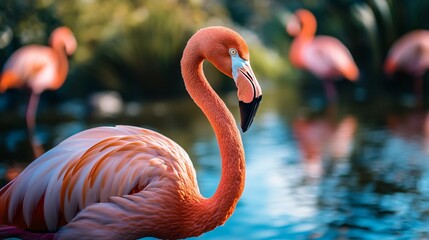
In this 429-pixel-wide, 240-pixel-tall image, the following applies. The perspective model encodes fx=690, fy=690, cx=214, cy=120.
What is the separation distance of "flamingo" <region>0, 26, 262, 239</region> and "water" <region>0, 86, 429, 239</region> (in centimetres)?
71

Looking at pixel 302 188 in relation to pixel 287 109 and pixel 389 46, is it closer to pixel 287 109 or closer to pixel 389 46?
pixel 287 109

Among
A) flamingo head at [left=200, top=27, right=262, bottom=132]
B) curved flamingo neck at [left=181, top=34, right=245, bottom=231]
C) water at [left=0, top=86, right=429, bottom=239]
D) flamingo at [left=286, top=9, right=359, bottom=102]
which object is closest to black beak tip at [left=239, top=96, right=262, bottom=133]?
flamingo head at [left=200, top=27, right=262, bottom=132]

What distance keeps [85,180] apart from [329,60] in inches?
299

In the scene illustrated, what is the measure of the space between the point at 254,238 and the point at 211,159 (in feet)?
7.74

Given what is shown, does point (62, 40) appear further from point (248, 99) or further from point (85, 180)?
point (248, 99)

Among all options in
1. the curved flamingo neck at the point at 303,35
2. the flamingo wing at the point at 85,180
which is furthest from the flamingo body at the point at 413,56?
the flamingo wing at the point at 85,180

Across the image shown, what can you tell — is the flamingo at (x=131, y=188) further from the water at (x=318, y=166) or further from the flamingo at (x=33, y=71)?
the flamingo at (x=33, y=71)

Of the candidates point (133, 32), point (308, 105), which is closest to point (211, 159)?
point (308, 105)

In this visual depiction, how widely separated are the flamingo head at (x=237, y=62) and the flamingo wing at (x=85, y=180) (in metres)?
0.41

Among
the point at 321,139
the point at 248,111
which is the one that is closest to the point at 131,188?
the point at 248,111

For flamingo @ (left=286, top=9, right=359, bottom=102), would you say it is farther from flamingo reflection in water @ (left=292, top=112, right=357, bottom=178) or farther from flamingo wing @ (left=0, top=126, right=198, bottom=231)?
flamingo wing @ (left=0, top=126, right=198, bottom=231)

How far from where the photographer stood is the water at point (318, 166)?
12.1ft

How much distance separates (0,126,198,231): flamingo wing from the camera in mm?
2742

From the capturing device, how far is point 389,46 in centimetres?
1167
